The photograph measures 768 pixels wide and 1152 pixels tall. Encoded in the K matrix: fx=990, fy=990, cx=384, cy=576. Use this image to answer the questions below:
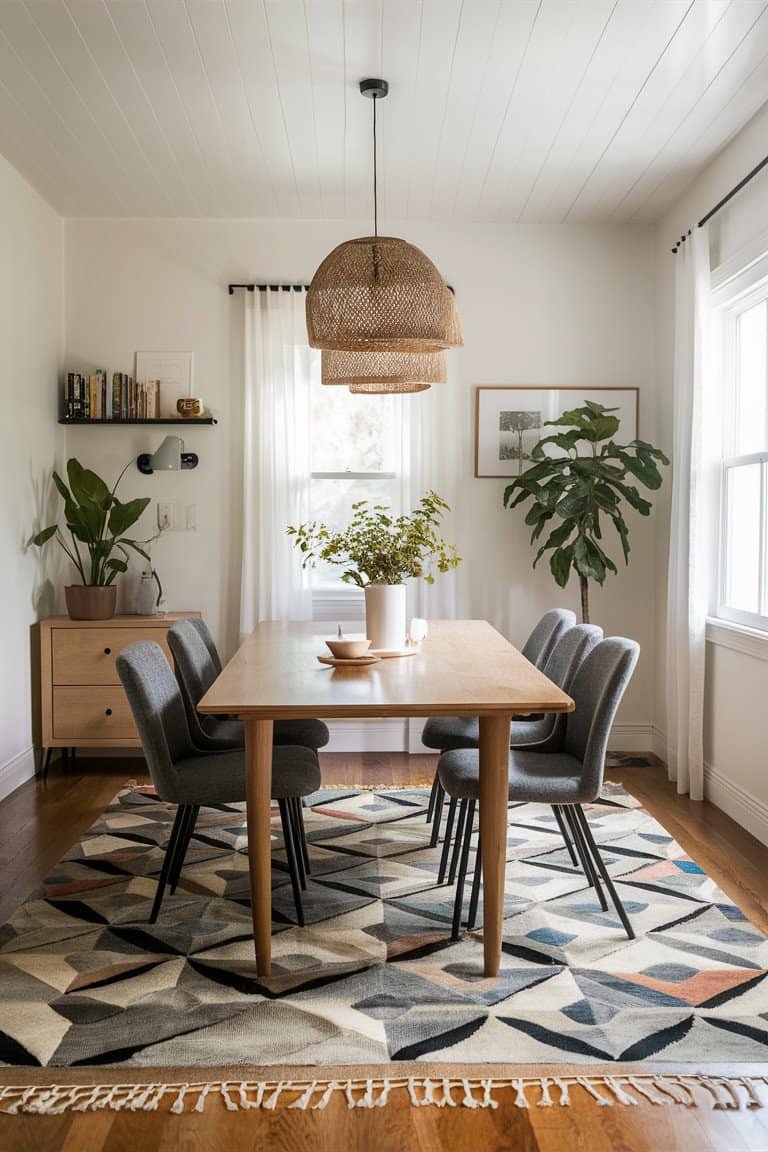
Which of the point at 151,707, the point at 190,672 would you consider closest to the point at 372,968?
the point at 151,707

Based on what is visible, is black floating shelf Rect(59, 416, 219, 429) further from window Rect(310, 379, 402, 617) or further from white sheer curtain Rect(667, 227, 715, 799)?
white sheer curtain Rect(667, 227, 715, 799)

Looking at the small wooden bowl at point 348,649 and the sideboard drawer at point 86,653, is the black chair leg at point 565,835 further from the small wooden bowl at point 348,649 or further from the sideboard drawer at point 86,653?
the sideboard drawer at point 86,653

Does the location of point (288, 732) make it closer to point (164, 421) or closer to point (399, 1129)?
point (399, 1129)

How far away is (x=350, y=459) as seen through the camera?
5.31m

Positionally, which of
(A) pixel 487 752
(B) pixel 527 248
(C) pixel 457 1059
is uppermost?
(B) pixel 527 248

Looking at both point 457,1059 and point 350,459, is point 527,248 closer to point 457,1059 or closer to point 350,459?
point 350,459

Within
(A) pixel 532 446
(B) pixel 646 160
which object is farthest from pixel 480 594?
(B) pixel 646 160

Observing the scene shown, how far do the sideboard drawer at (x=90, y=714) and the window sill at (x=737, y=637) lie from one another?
275cm

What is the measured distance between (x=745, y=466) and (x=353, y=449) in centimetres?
202

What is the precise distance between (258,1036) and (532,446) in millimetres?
3613

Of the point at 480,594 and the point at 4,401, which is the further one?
the point at 480,594

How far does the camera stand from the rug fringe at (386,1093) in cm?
206

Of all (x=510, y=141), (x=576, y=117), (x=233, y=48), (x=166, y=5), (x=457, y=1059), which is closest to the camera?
(x=457, y=1059)

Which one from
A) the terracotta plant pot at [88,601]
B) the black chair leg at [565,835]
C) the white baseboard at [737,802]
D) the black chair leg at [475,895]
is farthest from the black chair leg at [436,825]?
the terracotta plant pot at [88,601]
